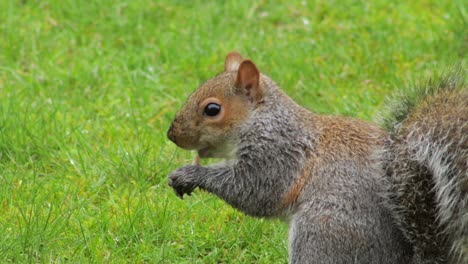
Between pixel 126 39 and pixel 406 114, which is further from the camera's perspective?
pixel 126 39

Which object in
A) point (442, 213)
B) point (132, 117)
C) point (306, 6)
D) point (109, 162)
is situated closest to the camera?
point (442, 213)

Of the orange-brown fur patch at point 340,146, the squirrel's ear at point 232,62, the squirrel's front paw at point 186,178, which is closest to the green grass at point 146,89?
the squirrel's front paw at point 186,178

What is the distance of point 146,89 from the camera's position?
436cm

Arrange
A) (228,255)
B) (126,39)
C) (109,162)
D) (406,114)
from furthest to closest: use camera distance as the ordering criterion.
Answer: (126,39) → (109,162) → (228,255) → (406,114)

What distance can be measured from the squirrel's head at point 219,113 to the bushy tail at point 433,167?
→ 44cm

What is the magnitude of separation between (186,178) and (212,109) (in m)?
0.24

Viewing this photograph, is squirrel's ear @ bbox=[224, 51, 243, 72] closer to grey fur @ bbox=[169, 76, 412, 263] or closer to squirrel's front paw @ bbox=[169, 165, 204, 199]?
grey fur @ bbox=[169, 76, 412, 263]

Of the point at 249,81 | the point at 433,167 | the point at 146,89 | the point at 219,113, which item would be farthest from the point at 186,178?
the point at 146,89

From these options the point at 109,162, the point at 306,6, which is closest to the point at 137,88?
the point at 109,162

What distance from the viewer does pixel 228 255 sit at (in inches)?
123

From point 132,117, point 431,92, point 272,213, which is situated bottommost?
point 132,117

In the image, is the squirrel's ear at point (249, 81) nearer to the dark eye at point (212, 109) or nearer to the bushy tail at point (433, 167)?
the dark eye at point (212, 109)

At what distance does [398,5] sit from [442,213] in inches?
108

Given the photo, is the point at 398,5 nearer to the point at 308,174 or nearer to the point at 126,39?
the point at 126,39
